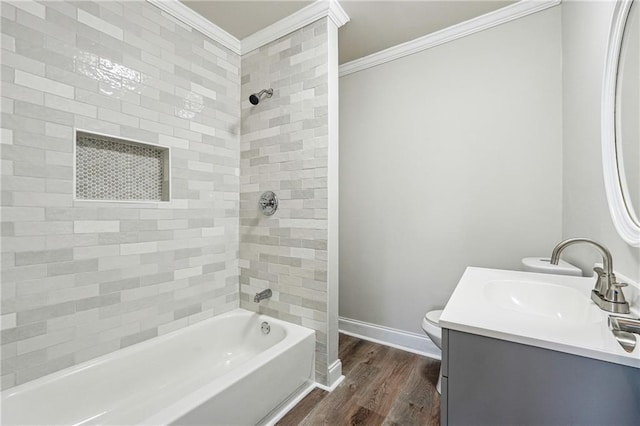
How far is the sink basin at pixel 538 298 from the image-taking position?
112cm

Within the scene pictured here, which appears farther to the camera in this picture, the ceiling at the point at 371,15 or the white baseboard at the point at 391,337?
the white baseboard at the point at 391,337

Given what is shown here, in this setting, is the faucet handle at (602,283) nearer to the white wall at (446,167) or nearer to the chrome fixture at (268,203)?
the white wall at (446,167)

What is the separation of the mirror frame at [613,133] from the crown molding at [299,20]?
1.44m

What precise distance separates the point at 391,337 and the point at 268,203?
1.57 metres

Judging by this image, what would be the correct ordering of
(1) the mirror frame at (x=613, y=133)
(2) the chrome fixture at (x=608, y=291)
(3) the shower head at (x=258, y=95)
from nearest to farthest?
(2) the chrome fixture at (x=608, y=291), (1) the mirror frame at (x=613, y=133), (3) the shower head at (x=258, y=95)

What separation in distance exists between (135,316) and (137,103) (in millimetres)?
1299

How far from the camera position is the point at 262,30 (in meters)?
2.10

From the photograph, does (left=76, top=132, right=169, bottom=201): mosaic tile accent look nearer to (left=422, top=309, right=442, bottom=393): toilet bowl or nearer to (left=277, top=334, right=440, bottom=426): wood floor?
(left=277, top=334, right=440, bottom=426): wood floor

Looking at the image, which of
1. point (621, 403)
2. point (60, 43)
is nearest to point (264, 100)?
point (60, 43)

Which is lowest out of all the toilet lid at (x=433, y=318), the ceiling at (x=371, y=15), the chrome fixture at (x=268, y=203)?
the toilet lid at (x=433, y=318)

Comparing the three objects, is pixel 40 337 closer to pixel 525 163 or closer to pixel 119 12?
pixel 119 12

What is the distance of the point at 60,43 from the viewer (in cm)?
137

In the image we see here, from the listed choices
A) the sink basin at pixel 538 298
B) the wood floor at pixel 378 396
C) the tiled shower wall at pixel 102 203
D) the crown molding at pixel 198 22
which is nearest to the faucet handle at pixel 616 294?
the sink basin at pixel 538 298

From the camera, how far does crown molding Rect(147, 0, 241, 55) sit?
1.79 metres
